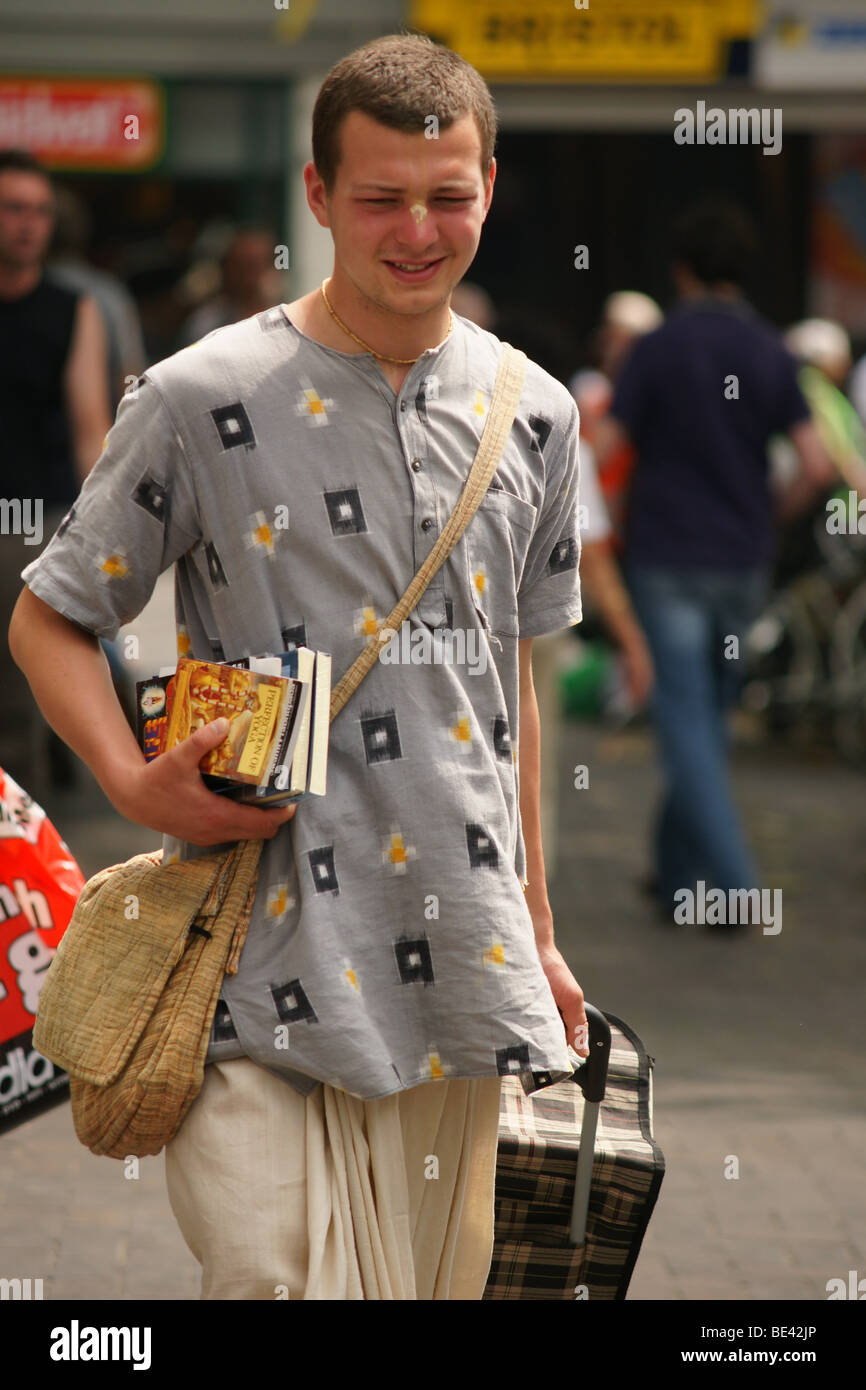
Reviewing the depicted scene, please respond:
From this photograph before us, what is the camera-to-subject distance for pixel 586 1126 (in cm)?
292

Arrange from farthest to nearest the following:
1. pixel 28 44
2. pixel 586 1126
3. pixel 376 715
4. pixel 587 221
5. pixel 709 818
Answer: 1. pixel 587 221
2. pixel 28 44
3. pixel 709 818
4. pixel 586 1126
5. pixel 376 715

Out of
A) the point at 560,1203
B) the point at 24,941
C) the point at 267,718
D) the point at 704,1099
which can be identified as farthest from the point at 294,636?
the point at 704,1099

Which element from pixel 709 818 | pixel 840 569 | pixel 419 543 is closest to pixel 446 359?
pixel 419 543

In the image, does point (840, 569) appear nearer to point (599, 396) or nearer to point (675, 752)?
point (599, 396)

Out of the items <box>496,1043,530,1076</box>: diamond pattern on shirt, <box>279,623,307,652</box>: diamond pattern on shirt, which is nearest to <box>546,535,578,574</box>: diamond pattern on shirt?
<box>279,623,307,652</box>: diamond pattern on shirt

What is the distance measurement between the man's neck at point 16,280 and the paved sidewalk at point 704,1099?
6.73 feet

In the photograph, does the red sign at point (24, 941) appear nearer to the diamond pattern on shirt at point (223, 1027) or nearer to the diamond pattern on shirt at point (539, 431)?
the diamond pattern on shirt at point (223, 1027)

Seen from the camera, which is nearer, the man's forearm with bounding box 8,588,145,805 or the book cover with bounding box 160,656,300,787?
the book cover with bounding box 160,656,300,787

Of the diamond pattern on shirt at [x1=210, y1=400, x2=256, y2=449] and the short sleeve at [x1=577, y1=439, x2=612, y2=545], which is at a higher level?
the diamond pattern on shirt at [x1=210, y1=400, x2=256, y2=449]

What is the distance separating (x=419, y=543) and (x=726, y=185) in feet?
43.4

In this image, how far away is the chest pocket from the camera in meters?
2.54

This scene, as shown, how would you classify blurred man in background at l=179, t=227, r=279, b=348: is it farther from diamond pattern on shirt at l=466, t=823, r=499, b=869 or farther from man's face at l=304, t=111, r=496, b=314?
diamond pattern on shirt at l=466, t=823, r=499, b=869

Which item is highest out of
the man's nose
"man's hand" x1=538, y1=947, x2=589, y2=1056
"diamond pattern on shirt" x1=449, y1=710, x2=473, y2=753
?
the man's nose

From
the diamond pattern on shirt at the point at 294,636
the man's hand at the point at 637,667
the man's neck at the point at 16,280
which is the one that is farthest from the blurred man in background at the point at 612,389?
the diamond pattern on shirt at the point at 294,636
